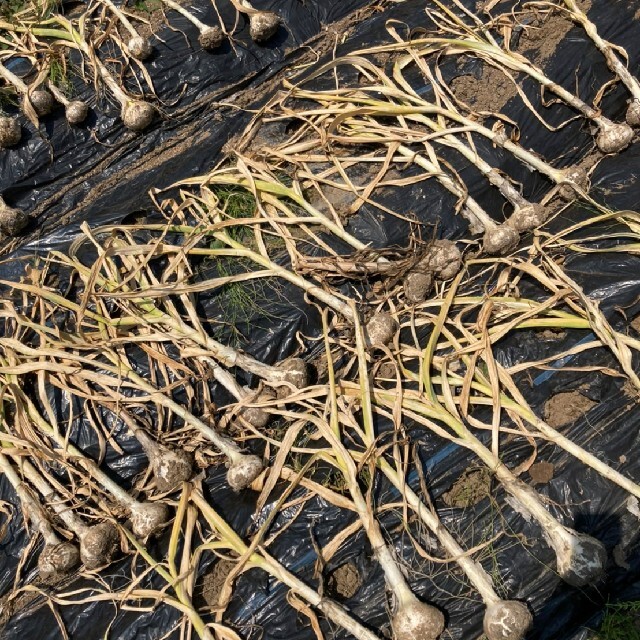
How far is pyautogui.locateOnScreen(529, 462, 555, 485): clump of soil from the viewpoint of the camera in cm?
213

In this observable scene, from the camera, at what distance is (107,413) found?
2.52 meters

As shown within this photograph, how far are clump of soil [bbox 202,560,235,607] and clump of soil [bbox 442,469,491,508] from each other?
812 millimetres

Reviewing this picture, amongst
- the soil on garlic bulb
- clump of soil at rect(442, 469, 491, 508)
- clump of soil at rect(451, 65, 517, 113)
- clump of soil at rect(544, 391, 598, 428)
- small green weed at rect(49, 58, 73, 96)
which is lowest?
clump of soil at rect(442, 469, 491, 508)

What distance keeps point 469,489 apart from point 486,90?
192 centimetres

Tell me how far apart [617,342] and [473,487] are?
0.72 metres

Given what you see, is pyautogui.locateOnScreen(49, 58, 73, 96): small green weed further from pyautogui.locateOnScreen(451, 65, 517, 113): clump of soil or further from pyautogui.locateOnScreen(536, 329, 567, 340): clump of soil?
pyautogui.locateOnScreen(536, 329, 567, 340): clump of soil

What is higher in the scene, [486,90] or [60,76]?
[60,76]

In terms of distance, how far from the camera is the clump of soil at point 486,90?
2973 mm

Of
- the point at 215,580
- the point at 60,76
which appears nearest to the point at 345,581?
the point at 215,580

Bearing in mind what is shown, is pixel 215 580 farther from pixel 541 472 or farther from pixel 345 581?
pixel 541 472

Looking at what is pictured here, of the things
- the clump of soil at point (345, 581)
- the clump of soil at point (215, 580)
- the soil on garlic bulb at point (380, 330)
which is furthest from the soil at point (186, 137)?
the clump of soil at point (345, 581)

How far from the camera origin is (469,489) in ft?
7.23

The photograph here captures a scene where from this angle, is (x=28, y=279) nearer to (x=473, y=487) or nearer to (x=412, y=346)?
(x=412, y=346)

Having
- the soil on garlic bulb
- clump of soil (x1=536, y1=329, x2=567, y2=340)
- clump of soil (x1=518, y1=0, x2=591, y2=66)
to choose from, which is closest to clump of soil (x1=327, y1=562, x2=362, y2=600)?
the soil on garlic bulb
